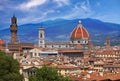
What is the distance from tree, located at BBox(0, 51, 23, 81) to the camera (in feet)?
128

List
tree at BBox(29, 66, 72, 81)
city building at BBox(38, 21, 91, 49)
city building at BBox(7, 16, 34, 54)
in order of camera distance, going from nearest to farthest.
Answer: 1. tree at BBox(29, 66, 72, 81)
2. city building at BBox(7, 16, 34, 54)
3. city building at BBox(38, 21, 91, 49)

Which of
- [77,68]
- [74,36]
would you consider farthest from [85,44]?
[77,68]

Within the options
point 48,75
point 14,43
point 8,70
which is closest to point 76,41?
point 14,43

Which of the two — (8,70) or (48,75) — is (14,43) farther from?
(48,75)

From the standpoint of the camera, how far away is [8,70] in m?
40.8

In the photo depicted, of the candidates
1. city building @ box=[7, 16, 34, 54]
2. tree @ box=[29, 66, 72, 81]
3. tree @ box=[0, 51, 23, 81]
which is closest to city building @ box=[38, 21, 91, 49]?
city building @ box=[7, 16, 34, 54]

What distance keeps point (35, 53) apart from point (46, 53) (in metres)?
3.88

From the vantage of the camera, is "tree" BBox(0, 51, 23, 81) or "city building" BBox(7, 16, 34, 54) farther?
"city building" BBox(7, 16, 34, 54)

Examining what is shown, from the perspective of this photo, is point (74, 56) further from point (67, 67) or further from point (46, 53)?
point (67, 67)

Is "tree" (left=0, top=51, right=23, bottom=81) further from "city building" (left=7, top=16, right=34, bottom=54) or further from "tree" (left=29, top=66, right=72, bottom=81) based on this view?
"city building" (left=7, top=16, right=34, bottom=54)

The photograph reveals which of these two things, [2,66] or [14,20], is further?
[14,20]

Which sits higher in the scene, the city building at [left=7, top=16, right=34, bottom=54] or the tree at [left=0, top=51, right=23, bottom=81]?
the city building at [left=7, top=16, right=34, bottom=54]

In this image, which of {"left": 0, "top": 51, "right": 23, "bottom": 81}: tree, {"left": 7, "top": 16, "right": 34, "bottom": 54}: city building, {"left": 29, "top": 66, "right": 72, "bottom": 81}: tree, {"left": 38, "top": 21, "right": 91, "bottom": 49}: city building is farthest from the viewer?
{"left": 38, "top": 21, "right": 91, "bottom": 49}: city building

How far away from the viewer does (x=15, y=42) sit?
118500mm
